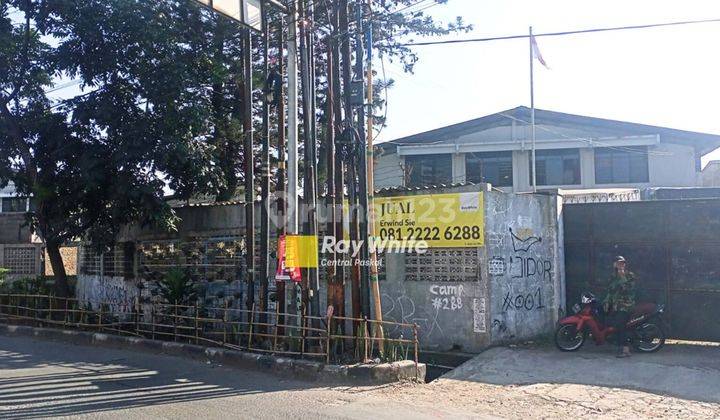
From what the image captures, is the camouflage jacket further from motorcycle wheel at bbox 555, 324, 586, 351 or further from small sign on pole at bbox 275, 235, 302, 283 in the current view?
small sign on pole at bbox 275, 235, 302, 283

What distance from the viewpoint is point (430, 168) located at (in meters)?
29.5

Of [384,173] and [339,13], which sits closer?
[339,13]

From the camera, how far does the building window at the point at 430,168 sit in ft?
95.4

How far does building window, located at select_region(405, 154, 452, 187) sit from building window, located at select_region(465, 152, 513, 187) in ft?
3.22

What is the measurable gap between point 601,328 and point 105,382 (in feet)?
27.2

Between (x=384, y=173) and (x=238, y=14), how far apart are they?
2227cm

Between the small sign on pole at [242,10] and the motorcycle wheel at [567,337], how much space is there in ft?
23.7

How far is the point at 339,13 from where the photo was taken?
10133mm

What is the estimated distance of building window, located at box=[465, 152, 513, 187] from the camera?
29.0m

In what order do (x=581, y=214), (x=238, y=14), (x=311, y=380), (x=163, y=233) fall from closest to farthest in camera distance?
(x=238, y=14) → (x=311, y=380) → (x=581, y=214) → (x=163, y=233)

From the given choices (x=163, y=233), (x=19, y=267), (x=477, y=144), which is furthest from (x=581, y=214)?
(x=19, y=267)

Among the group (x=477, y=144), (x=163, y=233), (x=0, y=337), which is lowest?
(x=0, y=337)

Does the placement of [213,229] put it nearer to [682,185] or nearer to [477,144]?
[477,144]

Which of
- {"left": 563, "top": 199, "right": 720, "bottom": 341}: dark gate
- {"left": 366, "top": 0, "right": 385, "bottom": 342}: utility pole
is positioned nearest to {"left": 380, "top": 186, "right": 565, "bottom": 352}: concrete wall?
{"left": 563, "top": 199, "right": 720, "bottom": 341}: dark gate
